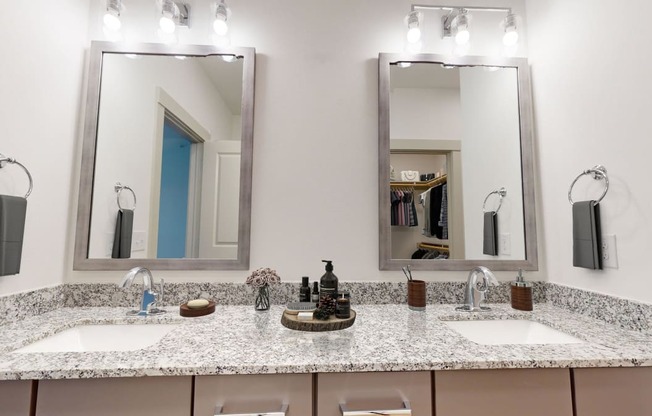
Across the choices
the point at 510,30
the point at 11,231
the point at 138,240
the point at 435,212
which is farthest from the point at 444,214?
the point at 11,231

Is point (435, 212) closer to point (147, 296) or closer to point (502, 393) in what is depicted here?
point (502, 393)

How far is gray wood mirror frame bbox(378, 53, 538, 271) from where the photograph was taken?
4.67ft

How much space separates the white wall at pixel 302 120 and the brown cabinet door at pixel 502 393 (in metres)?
0.62

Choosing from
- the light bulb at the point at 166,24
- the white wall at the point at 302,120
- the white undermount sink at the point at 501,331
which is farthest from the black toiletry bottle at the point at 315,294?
the light bulb at the point at 166,24

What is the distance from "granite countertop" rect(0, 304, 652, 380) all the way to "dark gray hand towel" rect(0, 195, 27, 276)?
23cm

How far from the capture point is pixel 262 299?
1.27 m

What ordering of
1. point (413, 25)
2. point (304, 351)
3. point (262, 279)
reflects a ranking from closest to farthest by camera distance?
1. point (304, 351)
2. point (262, 279)
3. point (413, 25)

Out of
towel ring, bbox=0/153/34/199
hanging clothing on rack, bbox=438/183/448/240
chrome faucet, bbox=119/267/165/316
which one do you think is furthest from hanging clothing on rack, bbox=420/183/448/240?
towel ring, bbox=0/153/34/199

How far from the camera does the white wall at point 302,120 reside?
1.36 metres

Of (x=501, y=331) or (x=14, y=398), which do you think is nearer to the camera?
(x=14, y=398)

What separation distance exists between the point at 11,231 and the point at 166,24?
1.10 m

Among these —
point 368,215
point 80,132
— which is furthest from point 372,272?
point 80,132

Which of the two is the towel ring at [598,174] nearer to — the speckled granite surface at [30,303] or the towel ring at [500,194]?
the towel ring at [500,194]

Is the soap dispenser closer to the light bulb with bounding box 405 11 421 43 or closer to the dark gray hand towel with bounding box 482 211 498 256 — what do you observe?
the dark gray hand towel with bounding box 482 211 498 256
